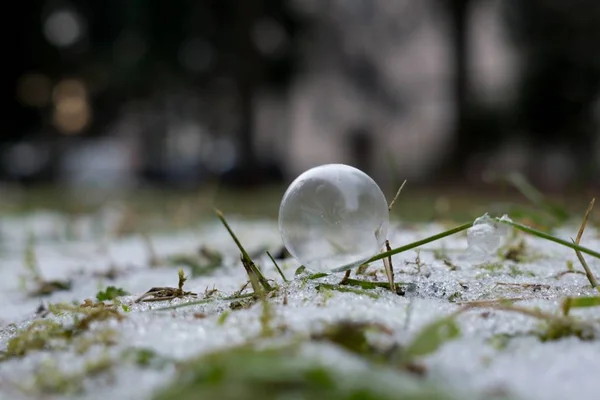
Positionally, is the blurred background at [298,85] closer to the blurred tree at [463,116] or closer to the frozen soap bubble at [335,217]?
the blurred tree at [463,116]

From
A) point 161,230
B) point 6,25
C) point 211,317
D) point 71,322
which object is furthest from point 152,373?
point 6,25

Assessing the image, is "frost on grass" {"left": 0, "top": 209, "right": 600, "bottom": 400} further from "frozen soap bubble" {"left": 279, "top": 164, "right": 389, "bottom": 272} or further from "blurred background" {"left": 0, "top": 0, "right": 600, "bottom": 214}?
"blurred background" {"left": 0, "top": 0, "right": 600, "bottom": 214}

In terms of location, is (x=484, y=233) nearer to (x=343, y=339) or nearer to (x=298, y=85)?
(x=343, y=339)

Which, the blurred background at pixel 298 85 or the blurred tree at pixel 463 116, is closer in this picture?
the blurred background at pixel 298 85

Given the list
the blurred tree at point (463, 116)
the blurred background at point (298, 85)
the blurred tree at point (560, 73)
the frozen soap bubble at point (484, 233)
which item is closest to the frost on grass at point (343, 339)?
the frozen soap bubble at point (484, 233)

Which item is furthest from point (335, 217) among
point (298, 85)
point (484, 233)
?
point (298, 85)

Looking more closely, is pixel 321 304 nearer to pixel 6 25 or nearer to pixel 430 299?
pixel 430 299
